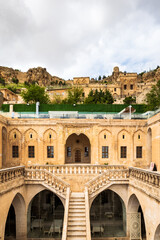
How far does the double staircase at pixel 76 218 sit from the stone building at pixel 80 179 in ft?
0.18

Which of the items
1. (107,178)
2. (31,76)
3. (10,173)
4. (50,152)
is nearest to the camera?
(10,173)

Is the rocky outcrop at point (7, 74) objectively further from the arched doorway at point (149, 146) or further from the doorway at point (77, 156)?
the arched doorway at point (149, 146)

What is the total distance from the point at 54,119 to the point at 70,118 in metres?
1.72

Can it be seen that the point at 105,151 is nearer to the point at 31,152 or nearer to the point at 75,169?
the point at 75,169

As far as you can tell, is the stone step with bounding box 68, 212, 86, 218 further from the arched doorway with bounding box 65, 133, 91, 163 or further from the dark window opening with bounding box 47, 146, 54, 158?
the arched doorway with bounding box 65, 133, 91, 163

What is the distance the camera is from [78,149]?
25.3 m

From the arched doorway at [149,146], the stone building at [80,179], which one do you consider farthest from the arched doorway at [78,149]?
the arched doorway at [149,146]

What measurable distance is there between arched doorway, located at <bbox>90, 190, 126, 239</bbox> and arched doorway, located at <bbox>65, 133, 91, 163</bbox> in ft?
16.8

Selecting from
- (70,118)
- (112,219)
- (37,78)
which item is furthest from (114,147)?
(37,78)

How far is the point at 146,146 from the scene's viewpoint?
21719mm

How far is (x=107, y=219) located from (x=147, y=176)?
966cm

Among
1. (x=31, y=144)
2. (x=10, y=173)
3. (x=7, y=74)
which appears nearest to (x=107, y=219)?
(x=31, y=144)

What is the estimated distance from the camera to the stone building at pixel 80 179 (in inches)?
500

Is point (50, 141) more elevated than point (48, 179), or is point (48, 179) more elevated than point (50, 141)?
point (50, 141)
